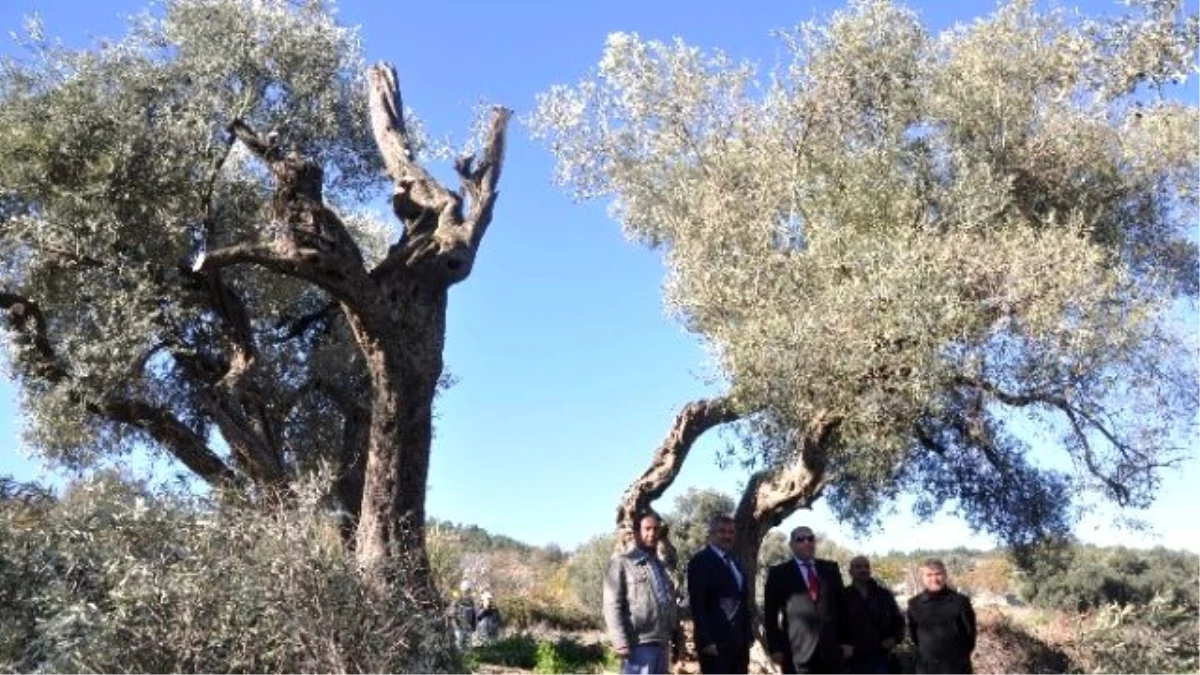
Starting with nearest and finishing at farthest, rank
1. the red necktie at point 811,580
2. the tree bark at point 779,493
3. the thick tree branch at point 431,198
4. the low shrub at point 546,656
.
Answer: the red necktie at point 811,580, the thick tree branch at point 431,198, the tree bark at point 779,493, the low shrub at point 546,656

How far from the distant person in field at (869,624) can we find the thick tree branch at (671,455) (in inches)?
180

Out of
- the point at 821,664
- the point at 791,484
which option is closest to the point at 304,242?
the point at 821,664

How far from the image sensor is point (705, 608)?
845 centimetres

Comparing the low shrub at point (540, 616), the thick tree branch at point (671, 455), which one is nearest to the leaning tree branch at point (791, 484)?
the thick tree branch at point (671, 455)

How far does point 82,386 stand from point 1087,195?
11.5 meters

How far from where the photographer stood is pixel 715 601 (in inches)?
334

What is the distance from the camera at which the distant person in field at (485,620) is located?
20.6 m

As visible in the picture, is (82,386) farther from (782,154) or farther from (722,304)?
(782,154)

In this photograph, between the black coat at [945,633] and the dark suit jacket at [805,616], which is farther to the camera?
the black coat at [945,633]

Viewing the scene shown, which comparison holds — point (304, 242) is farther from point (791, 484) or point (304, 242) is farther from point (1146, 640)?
point (1146, 640)

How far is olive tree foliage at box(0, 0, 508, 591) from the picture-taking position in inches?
419

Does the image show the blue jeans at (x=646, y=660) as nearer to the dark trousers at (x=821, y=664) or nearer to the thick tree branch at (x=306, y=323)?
the dark trousers at (x=821, y=664)

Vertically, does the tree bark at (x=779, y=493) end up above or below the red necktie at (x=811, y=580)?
above

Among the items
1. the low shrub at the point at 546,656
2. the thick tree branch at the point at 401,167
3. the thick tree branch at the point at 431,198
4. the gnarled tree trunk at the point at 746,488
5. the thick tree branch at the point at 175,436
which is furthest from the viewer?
the low shrub at the point at 546,656
